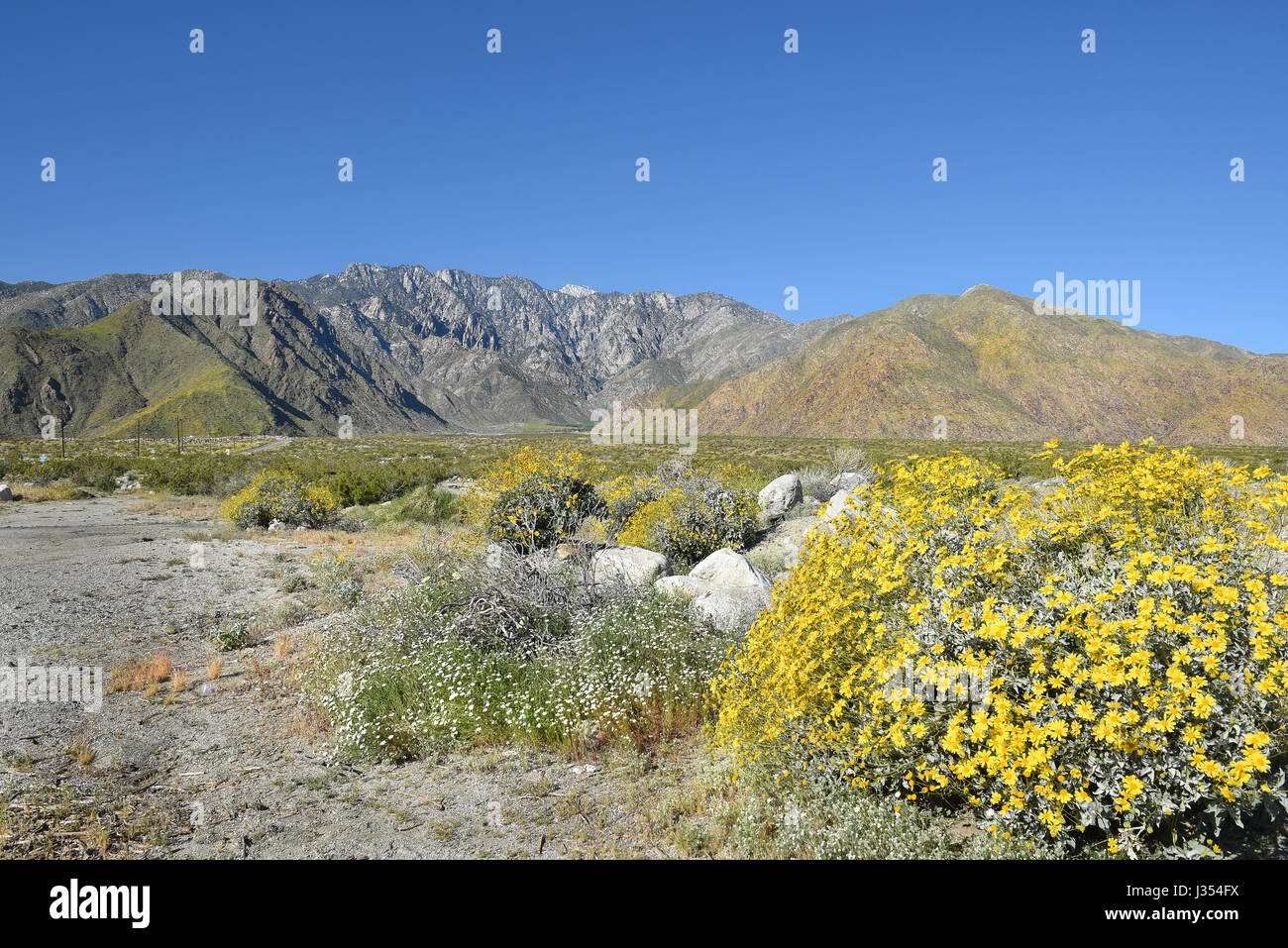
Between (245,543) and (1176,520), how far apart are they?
1751cm

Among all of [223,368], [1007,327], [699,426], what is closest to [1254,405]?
[1007,327]

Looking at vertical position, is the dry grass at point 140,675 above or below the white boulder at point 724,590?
below

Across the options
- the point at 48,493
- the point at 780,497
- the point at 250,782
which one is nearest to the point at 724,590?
the point at 250,782

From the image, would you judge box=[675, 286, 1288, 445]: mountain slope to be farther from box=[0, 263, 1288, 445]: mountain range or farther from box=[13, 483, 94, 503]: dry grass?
box=[13, 483, 94, 503]: dry grass

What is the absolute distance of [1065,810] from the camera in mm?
2881

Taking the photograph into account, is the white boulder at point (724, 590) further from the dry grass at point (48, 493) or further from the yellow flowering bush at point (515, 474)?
the dry grass at point (48, 493)

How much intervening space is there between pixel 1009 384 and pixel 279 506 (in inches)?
5390

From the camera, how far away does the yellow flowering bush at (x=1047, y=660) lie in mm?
2510

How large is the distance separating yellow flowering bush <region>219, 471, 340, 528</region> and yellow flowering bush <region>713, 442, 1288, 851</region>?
18047mm

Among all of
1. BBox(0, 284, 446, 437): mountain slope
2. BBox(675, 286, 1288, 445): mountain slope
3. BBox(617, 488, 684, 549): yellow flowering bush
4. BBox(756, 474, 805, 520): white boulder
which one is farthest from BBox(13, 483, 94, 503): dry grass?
BBox(675, 286, 1288, 445): mountain slope

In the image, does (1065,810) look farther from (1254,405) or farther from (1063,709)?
(1254,405)

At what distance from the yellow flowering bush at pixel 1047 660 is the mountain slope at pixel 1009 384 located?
11171cm

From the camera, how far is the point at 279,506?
727 inches

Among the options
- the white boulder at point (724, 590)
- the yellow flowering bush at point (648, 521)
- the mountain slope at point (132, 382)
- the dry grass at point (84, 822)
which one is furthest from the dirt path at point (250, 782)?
the mountain slope at point (132, 382)
